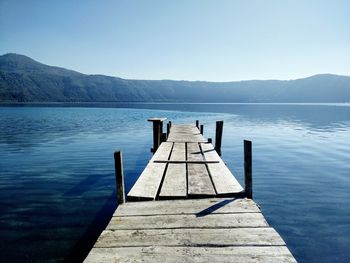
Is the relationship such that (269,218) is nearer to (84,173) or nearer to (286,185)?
(286,185)

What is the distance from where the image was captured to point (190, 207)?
223 inches

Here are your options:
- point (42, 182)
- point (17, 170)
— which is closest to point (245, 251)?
point (42, 182)

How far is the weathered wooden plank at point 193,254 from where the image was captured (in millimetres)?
3746

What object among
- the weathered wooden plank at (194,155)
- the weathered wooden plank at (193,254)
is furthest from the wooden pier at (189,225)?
the weathered wooden plank at (194,155)

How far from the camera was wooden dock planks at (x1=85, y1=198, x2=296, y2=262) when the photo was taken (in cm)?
385

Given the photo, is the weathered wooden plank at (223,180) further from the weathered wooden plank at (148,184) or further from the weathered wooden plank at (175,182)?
the weathered wooden plank at (148,184)

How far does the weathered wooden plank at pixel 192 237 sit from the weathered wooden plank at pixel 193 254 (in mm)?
129

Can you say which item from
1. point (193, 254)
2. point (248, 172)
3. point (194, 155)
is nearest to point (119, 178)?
point (193, 254)

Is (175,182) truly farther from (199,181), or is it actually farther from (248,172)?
(248,172)

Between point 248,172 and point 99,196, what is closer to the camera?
point 248,172

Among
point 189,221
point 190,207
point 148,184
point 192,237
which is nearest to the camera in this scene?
point 192,237

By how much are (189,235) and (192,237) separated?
0.09m

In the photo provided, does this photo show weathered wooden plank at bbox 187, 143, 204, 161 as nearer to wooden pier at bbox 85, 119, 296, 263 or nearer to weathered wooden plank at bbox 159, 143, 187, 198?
weathered wooden plank at bbox 159, 143, 187, 198

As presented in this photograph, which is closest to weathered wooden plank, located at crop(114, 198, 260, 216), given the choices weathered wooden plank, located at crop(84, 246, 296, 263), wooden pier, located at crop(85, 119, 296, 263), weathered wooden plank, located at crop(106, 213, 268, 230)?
wooden pier, located at crop(85, 119, 296, 263)
